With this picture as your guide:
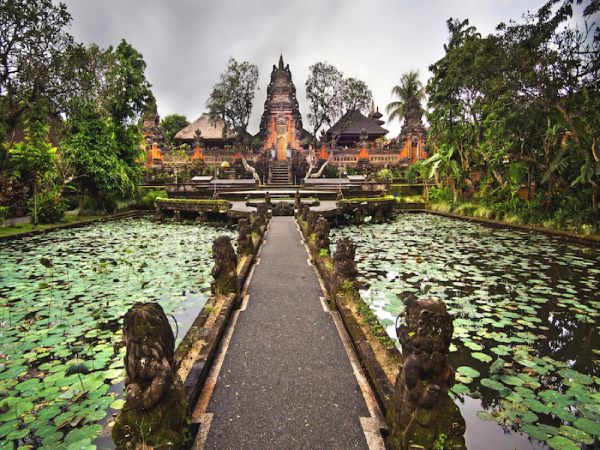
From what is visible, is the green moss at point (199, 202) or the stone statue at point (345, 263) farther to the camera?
the green moss at point (199, 202)

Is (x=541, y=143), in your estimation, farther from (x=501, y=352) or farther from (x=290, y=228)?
(x=501, y=352)

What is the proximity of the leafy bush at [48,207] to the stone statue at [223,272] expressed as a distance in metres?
11.2

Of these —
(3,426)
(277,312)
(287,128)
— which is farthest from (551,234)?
(287,128)

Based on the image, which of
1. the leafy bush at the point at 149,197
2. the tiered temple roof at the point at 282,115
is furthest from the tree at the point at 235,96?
Result: the leafy bush at the point at 149,197

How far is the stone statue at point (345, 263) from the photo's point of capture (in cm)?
479

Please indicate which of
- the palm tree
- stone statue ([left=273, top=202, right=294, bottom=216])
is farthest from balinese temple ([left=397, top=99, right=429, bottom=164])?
stone statue ([left=273, top=202, right=294, bottom=216])

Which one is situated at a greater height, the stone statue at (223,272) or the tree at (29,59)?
the tree at (29,59)

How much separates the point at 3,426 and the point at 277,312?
2785mm

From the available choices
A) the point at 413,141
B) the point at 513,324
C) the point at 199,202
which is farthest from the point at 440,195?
the point at 513,324

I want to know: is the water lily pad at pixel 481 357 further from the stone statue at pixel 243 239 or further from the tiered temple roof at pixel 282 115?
the tiered temple roof at pixel 282 115

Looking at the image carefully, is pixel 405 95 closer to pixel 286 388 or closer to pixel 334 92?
pixel 334 92

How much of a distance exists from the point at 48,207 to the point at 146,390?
1384cm

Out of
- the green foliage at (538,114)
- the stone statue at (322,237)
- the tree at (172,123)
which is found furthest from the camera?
the tree at (172,123)

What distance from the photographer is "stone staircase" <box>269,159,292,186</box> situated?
28.9 m
